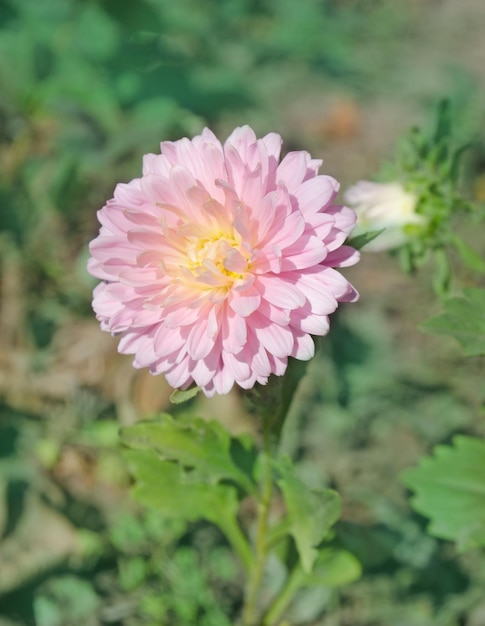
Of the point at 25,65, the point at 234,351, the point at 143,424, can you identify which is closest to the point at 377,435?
the point at 143,424

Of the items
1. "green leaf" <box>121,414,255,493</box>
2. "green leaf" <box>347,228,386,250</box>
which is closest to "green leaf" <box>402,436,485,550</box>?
"green leaf" <box>121,414,255,493</box>

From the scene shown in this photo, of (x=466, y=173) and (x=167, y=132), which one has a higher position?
(x=466, y=173)

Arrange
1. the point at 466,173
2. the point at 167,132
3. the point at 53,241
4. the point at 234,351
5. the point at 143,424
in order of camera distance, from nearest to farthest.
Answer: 1. the point at 234,351
2. the point at 143,424
3. the point at 167,132
4. the point at 53,241
5. the point at 466,173

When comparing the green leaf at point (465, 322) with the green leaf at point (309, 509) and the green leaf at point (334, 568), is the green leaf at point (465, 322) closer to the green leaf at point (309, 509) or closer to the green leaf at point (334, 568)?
the green leaf at point (309, 509)

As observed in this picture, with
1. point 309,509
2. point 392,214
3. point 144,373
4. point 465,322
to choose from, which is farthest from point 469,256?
point 144,373

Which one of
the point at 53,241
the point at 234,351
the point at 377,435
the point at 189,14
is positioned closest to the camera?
the point at 234,351

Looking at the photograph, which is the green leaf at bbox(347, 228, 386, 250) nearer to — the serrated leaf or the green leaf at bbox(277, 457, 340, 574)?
the green leaf at bbox(277, 457, 340, 574)

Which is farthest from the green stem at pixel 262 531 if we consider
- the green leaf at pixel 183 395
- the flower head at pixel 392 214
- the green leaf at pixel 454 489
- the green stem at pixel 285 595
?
the flower head at pixel 392 214

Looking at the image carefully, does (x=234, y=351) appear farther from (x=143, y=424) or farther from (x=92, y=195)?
(x=92, y=195)
